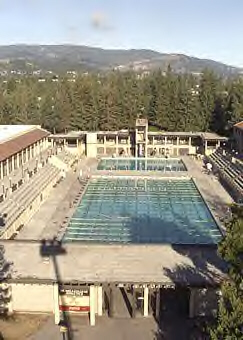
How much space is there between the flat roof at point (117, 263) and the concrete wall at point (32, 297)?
1.88 ft

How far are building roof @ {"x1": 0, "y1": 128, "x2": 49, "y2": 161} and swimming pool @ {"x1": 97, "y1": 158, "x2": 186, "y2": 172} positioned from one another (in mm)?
7329

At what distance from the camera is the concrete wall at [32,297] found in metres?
15.6

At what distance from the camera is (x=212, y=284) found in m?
14.8

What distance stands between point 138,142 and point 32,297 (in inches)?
1365

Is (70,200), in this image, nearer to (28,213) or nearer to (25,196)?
(25,196)

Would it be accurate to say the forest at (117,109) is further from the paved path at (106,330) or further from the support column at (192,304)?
the paved path at (106,330)

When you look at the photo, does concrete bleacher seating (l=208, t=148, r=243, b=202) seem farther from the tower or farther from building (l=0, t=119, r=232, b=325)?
the tower

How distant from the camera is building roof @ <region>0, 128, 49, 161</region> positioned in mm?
30166

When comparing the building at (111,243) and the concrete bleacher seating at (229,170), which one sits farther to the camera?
the concrete bleacher seating at (229,170)

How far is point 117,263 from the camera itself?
1636cm

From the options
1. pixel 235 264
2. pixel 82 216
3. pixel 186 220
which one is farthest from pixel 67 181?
pixel 235 264

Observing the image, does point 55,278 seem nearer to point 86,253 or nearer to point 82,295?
point 82,295

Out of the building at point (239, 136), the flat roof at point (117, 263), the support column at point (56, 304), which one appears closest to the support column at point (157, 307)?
the flat roof at point (117, 263)

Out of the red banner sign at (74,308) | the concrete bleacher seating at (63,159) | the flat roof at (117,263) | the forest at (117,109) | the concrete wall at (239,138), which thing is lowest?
the red banner sign at (74,308)
